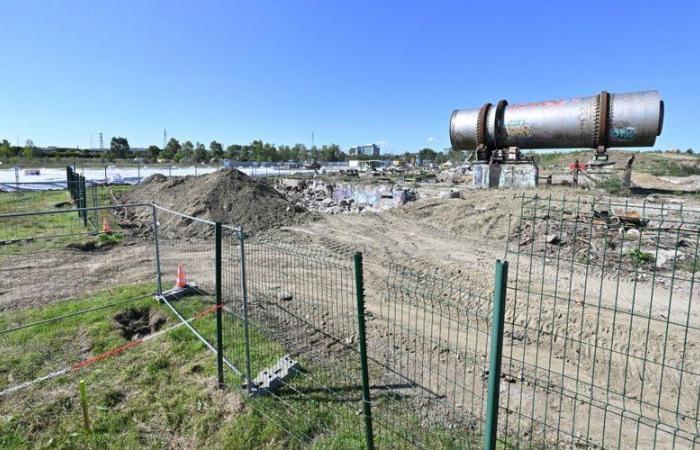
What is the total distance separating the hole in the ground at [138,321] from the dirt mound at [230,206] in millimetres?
7471

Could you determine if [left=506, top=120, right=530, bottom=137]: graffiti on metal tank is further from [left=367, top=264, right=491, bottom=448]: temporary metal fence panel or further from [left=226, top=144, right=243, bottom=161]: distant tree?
[left=226, top=144, right=243, bottom=161]: distant tree

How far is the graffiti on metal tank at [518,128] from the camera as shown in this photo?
2031 centimetres

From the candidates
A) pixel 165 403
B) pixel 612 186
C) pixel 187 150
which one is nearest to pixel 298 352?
pixel 165 403

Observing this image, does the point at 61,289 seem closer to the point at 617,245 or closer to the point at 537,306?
Answer: the point at 537,306

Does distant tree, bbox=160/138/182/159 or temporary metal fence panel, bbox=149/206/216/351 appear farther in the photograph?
distant tree, bbox=160/138/182/159

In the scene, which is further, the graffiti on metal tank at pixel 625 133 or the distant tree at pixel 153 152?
the distant tree at pixel 153 152

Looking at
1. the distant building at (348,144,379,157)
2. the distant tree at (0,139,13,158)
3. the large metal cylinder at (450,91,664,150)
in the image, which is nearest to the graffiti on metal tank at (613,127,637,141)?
the large metal cylinder at (450,91,664,150)

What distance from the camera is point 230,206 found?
1703cm

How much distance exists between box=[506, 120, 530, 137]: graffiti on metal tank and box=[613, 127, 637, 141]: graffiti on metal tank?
3.68 metres

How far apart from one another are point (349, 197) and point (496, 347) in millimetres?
19826

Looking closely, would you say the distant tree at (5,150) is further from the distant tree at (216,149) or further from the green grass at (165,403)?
the green grass at (165,403)

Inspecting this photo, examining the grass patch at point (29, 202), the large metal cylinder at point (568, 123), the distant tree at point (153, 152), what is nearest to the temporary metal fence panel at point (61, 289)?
the grass patch at point (29, 202)

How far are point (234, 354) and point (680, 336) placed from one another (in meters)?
6.99

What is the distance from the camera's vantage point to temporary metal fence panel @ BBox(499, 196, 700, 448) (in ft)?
12.5
